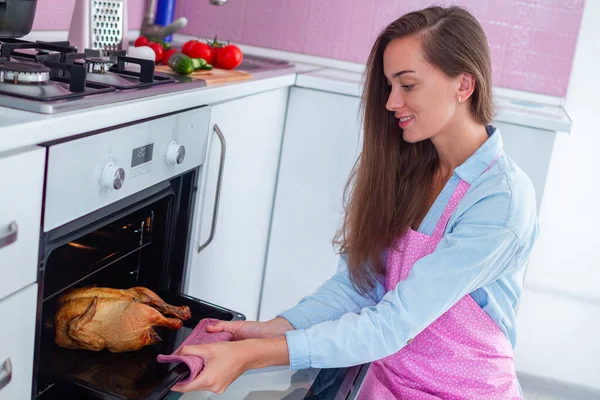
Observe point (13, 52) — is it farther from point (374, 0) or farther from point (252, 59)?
point (374, 0)

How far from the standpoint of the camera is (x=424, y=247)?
4.37 ft

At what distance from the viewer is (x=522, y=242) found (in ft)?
4.06

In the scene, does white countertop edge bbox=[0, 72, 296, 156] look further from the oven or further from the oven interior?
the oven interior

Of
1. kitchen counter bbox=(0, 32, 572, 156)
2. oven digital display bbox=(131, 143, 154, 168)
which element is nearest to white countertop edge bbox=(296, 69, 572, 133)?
kitchen counter bbox=(0, 32, 572, 156)

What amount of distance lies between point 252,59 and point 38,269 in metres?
1.57

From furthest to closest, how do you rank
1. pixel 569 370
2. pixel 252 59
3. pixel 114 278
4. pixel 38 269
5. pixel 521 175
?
pixel 569 370 → pixel 252 59 → pixel 114 278 → pixel 521 175 → pixel 38 269

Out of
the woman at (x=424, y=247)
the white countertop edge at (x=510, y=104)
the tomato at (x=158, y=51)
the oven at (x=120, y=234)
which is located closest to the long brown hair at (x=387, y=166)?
the woman at (x=424, y=247)

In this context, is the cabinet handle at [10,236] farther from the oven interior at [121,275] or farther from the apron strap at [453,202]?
the apron strap at [453,202]

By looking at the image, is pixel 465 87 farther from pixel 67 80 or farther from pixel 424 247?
pixel 67 80

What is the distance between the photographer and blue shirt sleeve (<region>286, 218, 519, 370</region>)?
118 cm

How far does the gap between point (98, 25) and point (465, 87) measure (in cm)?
92

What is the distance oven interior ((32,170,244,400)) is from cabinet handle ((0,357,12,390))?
0.07 metres

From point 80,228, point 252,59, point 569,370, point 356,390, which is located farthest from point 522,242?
point 569,370

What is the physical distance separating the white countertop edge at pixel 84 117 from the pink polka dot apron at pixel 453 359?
1.69 feet
